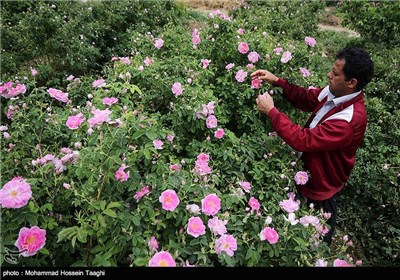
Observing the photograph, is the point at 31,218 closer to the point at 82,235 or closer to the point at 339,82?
the point at 82,235

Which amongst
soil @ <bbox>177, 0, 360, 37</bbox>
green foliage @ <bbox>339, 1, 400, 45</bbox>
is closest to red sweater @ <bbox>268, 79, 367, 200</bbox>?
green foliage @ <bbox>339, 1, 400, 45</bbox>

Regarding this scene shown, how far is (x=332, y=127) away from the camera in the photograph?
74.3 inches

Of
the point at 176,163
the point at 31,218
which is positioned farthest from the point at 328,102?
the point at 31,218

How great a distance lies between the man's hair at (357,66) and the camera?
1925 millimetres

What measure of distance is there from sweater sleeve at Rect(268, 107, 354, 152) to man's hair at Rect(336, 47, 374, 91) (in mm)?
291

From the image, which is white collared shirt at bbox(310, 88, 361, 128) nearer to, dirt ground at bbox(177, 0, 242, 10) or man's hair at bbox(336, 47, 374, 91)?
man's hair at bbox(336, 47, 374, 91)

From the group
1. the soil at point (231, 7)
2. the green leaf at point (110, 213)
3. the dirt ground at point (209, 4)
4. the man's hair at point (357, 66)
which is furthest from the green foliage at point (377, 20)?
the green leaf at point (110, 213)

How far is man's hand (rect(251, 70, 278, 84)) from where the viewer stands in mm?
2369

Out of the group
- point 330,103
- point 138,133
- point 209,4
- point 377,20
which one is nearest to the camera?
point 138,133

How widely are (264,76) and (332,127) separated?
2.23 feet

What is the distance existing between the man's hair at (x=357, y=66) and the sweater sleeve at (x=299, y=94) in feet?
1.32

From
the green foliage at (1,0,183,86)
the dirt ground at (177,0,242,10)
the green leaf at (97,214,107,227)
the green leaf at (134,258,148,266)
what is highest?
the green leaf at (97,214,107,227)

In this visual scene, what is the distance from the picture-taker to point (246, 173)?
213cm
